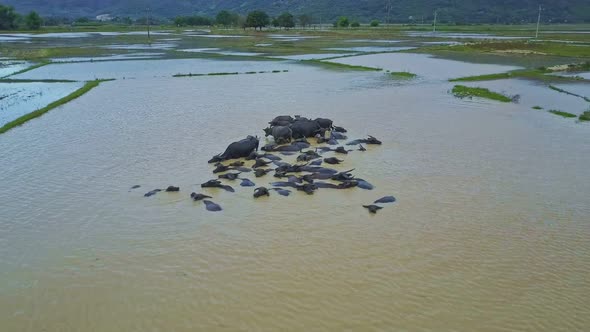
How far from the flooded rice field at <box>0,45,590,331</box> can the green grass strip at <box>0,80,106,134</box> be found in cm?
117

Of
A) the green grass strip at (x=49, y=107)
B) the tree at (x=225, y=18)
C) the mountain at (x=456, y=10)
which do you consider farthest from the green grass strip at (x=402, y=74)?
the mountain at (x=456, y=10)

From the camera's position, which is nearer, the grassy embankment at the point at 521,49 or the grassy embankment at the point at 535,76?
the grassy embankment at the point at 535,76

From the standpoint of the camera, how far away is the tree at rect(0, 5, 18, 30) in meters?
87.6

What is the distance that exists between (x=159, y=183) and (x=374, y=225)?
541 cm

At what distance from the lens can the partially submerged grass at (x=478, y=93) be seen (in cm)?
2272

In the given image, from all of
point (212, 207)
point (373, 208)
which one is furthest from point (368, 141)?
point (212, 207)

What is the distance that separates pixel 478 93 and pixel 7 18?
308ft

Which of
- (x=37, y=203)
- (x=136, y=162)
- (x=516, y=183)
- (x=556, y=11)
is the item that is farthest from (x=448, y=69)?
(x=556, y=11)

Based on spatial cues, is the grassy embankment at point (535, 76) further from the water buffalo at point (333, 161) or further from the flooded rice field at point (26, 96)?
the flooded rice field at point (26, 96)

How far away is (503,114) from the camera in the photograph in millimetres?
19516

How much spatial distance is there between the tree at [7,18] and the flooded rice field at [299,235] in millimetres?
87272

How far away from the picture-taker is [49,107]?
21000 mm

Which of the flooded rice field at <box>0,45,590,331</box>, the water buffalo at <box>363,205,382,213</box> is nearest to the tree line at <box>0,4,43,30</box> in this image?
the flooded rice field at <box>0,45,590,331</box>

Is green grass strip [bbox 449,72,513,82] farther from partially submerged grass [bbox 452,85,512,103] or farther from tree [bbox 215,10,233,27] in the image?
tree [bbox 215,10,233,27]
